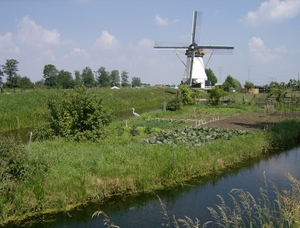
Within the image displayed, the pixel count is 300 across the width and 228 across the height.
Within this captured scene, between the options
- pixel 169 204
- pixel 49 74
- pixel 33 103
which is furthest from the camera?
pixel 49 74

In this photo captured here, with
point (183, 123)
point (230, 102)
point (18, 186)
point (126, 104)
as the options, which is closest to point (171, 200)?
point (18, 186)

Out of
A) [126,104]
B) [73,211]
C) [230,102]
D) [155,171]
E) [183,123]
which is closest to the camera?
[73,211]

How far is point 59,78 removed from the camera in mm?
56500

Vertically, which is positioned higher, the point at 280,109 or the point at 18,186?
the point at 280,109

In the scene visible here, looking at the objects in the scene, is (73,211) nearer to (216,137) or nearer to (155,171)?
(155,171)

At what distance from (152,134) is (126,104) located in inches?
932

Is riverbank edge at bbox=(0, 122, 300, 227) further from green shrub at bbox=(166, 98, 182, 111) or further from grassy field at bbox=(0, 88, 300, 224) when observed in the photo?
green shrub at bbox=(166, 98, 182, 111)

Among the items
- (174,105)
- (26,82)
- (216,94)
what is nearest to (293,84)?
(216,94)

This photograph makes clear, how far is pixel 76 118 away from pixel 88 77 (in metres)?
45.8

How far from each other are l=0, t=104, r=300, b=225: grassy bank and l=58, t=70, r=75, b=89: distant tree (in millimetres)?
40106

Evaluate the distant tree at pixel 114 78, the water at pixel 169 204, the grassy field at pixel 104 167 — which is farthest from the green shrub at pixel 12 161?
the distant tree at pixel 114 78

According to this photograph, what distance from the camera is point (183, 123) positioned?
65.0 feet

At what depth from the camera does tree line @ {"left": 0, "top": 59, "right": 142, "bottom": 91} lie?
4425cm

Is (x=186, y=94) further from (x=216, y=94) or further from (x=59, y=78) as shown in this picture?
(x=59, y=78)
